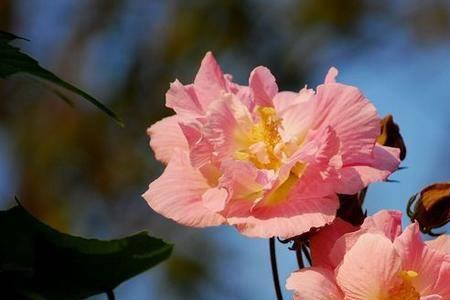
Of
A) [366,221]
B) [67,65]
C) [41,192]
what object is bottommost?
[41,192]

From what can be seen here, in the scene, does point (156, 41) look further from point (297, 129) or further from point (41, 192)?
point (297, 129)

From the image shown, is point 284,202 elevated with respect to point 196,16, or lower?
elevated

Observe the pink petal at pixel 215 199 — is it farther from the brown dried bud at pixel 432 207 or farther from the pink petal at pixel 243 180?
the brown dried bud at pixel 432 207

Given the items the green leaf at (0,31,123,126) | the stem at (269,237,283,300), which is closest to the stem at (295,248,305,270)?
the stem at (269,237,283,300)

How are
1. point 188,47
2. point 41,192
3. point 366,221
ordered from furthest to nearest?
1. point 188,47
2. point 41,192
3. point 366,221

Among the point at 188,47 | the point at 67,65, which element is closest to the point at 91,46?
the point at 67,65

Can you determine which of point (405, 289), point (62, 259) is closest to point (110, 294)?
point (62, 259)
